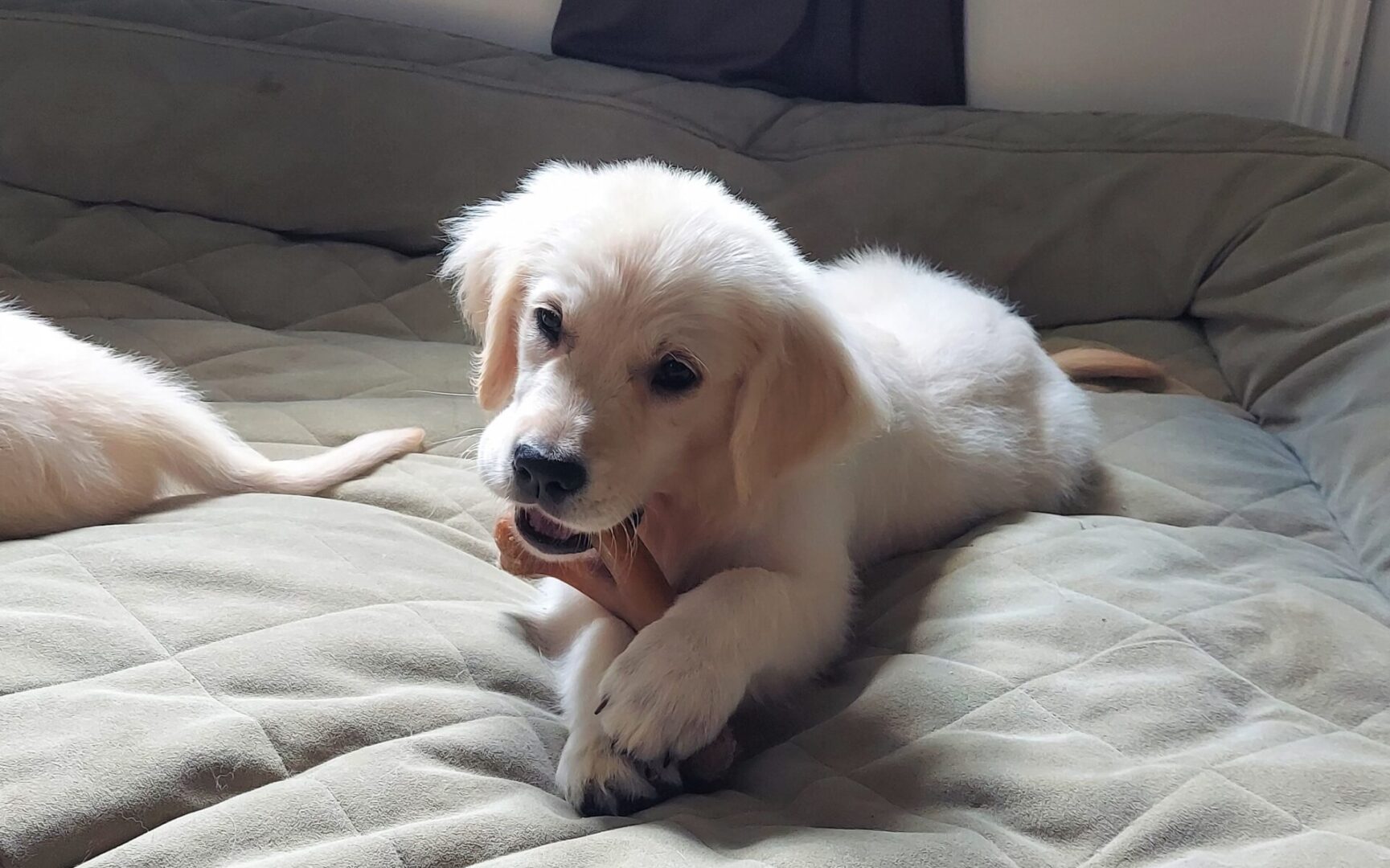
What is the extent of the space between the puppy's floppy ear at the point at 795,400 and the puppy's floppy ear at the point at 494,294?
0.30 meters

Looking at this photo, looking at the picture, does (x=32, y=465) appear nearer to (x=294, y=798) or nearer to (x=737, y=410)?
(x=294, y=798)

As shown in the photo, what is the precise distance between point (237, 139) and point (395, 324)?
0.51 metres

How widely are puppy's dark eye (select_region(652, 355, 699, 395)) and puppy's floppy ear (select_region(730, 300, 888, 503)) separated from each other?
0.08 meters

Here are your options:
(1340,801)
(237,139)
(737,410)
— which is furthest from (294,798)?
(237,139)

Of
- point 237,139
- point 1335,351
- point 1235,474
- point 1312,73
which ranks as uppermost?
point 1312,73

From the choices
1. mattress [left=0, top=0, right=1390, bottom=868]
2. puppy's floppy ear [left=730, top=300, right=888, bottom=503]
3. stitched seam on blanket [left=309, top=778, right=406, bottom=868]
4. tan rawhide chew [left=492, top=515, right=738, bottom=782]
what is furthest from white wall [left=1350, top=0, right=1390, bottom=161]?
stitched seam on blanket [left=309, top=778, right=406, bottom=868]

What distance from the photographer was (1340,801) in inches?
36.2

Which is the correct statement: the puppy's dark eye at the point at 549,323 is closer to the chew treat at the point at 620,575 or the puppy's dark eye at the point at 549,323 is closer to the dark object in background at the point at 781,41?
the chew treat at the point at 620,575

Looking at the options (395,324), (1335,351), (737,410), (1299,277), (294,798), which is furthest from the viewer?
(395,324)

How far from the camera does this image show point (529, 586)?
1416 mm

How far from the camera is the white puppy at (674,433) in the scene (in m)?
1.07

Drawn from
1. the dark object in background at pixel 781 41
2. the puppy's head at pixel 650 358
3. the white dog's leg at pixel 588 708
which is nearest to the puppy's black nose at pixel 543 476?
the puppy's head at pixel 650 358

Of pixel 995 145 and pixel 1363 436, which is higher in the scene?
pixel 995 145

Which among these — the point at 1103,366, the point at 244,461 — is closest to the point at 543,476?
the point at 244,461
